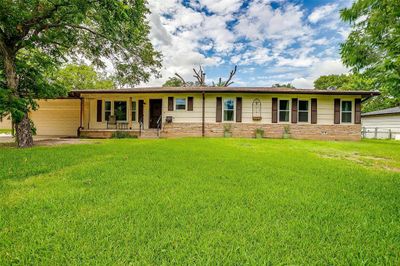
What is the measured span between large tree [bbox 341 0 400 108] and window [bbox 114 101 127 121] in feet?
42.9

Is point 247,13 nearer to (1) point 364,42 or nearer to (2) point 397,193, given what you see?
(1) point 364,42

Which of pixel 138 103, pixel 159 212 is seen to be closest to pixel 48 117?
pixel 138 103

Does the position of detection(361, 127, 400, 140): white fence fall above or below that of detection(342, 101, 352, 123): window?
below

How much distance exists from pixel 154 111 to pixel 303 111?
956 centimetres

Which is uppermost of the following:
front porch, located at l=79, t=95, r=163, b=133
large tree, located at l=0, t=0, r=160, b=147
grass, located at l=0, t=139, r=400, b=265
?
large tree, located at l=0, t=0, r=160, b=147

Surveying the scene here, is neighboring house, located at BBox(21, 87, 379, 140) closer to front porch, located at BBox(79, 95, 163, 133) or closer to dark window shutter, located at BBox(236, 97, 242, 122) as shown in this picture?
dark window shutter, located at BBox(236, 97, 242, 122)

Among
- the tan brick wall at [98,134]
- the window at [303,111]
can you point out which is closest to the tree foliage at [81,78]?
the tan brick wall at [98,134]

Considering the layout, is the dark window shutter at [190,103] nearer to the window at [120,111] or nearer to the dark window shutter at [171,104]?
the dark window shutter at [171,104]

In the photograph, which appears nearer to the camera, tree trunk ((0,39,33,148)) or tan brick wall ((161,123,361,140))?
tree trunk ((0,39,33,148))

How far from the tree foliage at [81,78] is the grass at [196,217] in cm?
2564

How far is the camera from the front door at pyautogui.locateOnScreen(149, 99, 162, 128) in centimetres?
1504

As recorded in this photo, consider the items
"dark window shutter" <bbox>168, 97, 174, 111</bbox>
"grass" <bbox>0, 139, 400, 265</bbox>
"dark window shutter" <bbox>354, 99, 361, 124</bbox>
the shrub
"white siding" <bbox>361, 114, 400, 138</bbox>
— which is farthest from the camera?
"white siding" <bbox>361, 114, 400, 138</bbox>

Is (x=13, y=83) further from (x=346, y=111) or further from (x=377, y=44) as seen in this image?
(x=346, y=111)

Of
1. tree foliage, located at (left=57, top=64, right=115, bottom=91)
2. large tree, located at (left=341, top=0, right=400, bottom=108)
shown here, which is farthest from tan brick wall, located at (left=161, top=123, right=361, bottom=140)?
tree foliage, located at (left=57, top=64, right=115, bottom=91)
